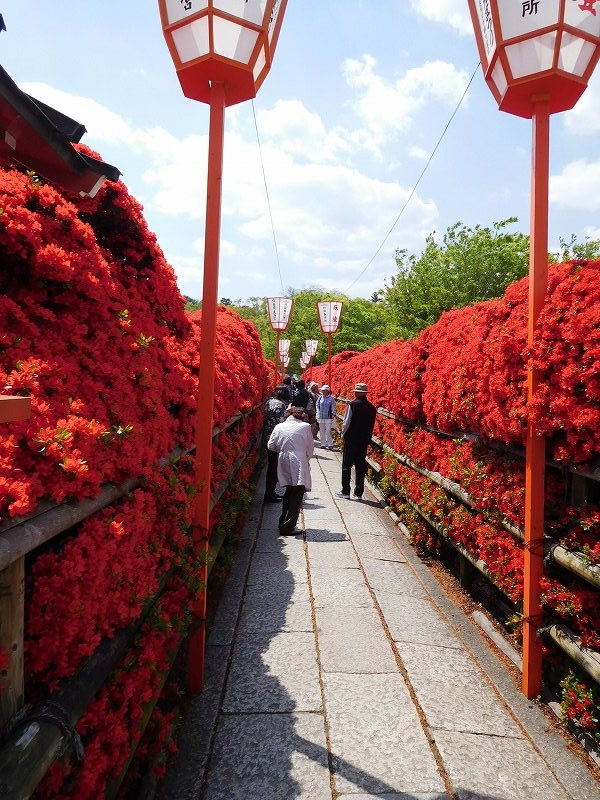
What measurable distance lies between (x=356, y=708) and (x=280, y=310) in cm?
1261

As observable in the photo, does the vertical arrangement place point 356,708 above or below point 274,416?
below

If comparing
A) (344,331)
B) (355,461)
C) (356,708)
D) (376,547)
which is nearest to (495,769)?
(356,708)

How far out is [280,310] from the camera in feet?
48.3

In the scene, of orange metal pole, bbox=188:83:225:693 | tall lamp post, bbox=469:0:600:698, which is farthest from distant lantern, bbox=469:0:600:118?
orange metal pole, bbox=188:83:225:693

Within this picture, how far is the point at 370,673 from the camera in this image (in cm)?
326

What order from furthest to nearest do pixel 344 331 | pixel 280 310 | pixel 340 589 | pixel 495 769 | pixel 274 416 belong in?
1. pixel 344 331
2. pixel 280 310
3. pixel 274 416
4. pixel 340 589
5. pixel 495 769

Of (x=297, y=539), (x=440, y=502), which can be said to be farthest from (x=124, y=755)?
(x=297, y=539)

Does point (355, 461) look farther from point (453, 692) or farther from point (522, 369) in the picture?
point (453, 692)

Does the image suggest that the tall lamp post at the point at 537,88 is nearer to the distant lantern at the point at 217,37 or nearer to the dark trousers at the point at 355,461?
the distant lantern at the point at 217,37

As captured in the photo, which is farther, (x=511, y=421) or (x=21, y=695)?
(x=511, y=421)

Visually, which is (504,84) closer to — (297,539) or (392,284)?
(297,539)

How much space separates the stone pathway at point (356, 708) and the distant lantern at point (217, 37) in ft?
11.7

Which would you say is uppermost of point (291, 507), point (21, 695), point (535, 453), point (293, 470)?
point (535, 453)

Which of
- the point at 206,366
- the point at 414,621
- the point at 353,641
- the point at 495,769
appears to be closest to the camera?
the point at 495,769
